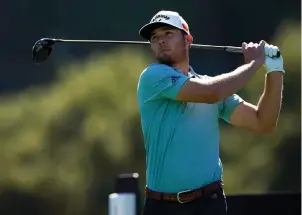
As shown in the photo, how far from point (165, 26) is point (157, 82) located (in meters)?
0.26

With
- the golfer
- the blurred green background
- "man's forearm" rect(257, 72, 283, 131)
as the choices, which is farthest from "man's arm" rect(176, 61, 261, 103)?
the blurred green background

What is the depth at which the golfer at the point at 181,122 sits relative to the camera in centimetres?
340

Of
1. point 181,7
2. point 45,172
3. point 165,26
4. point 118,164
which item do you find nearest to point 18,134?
point 45,172

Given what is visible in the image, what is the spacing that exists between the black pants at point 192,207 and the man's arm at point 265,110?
1.40ft

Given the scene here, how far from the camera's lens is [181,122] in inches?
134

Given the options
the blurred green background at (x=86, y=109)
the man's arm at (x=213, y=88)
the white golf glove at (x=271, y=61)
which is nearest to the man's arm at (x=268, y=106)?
the white golf glove at (x=271, y=61)

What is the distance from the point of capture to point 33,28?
7793 mm

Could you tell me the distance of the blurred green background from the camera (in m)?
7.55

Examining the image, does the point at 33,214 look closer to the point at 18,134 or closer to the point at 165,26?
the point at 18,134

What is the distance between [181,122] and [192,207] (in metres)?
0.35

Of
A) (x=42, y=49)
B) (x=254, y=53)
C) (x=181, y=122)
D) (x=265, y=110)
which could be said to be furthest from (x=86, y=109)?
(x=181, y=122)

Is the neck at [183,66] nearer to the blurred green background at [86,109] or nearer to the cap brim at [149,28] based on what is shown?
the cap brim at [149,28]

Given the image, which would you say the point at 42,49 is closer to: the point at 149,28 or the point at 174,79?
the point at 149,28

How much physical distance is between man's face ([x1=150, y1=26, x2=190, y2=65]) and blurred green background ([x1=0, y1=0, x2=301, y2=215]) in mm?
4099
